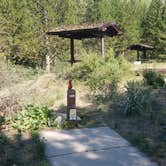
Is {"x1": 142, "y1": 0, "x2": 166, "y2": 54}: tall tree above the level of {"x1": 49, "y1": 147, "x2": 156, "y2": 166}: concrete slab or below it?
above

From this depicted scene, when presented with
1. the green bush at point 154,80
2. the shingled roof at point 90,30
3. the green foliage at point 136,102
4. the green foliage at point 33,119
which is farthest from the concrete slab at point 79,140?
the shingled roof at point 90,30

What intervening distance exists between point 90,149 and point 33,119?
1718mm

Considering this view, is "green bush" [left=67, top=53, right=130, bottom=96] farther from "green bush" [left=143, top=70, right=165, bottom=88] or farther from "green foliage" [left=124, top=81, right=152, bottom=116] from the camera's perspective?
"green foliage" [left=124, top=81, right=152, bottom=116]

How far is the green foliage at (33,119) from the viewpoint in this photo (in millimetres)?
6652

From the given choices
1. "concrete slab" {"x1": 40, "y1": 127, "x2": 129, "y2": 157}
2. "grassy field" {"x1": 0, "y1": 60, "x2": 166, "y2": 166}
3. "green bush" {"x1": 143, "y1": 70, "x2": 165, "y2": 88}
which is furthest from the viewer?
"green bush" {"x1": 143, "y1": 70, "x2": 165, "y2": 88}

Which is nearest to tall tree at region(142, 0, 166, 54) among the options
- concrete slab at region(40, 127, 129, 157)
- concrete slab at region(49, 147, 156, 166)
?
concrete slab at region(40, 127, 129, 157)

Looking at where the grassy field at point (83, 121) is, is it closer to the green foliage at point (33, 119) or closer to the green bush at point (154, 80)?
the green foliage at point (33, 119)

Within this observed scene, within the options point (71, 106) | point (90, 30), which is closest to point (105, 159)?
point (71, 106)

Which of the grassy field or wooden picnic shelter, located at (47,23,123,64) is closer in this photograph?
the grassy field

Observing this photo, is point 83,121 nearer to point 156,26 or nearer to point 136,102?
point 136,102

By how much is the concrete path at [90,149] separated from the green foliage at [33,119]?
1.13 feet

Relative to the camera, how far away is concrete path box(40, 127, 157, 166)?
489 centimetres

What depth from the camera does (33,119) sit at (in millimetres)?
6754

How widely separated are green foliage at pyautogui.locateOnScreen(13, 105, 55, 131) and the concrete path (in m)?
0.34
